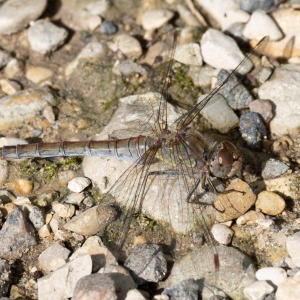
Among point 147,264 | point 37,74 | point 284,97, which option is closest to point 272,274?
point 147,264

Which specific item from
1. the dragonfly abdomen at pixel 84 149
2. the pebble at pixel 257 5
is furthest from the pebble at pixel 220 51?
the dragonfly abdomen at pixel 84 149

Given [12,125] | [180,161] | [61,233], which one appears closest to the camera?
[61,233]

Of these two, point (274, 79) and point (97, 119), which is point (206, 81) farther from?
point (97, 119)

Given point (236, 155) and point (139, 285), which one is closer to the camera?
point (139, 285)

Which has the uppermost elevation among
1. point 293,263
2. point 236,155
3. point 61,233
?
point 236,155

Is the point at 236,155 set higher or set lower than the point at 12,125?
higher

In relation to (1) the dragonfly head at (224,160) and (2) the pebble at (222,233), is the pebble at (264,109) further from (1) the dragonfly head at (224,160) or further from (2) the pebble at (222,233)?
(2) the pebble at (222,233)

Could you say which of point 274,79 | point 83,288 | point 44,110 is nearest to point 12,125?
point 44,110

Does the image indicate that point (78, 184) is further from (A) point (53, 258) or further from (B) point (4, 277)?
(B) point (4, 277)

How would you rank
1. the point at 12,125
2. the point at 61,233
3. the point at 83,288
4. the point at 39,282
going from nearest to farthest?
1. the point at 83,288
2. the point at 39,282
3. the point at 61,233
4. the point at 12,125

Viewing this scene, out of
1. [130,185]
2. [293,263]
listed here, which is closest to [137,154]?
[130,185]
